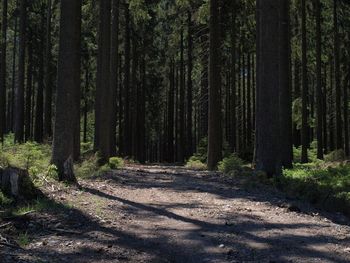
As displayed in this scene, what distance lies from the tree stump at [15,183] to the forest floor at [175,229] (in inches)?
25.0

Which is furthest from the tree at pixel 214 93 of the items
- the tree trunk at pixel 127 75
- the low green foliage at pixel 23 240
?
the low green foliage at pixel 23 240

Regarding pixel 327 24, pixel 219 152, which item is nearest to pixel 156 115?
pixel 327 24

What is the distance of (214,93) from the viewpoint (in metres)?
19.0

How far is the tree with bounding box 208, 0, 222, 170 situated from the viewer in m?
19.0

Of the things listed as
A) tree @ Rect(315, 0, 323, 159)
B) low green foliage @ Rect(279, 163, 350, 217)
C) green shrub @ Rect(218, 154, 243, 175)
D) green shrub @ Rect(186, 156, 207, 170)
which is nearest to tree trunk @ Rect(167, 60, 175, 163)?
green shrub @ Rect(186, 156, 207, 170)

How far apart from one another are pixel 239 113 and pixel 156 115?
7.82m

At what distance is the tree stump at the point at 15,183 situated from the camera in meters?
8.15

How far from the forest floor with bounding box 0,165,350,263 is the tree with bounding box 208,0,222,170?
8268 mm

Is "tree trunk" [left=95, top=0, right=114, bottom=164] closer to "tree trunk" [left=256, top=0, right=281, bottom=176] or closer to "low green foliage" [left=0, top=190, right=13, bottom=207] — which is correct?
"tree trunk" [left=256, top=0, right=281, bottom=176]

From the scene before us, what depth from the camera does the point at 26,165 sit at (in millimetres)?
10859

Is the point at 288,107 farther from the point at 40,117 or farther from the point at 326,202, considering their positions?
the point at 40,117

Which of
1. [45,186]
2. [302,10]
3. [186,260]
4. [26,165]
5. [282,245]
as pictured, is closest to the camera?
[186,260]

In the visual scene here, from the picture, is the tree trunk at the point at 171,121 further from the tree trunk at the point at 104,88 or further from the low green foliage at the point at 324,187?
the low green foliage at the point at 324,187

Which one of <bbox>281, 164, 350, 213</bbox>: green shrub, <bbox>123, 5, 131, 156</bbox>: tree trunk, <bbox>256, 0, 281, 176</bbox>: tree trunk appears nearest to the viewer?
<bbox>281, 164, 350, 213</bbox>: green shrub
